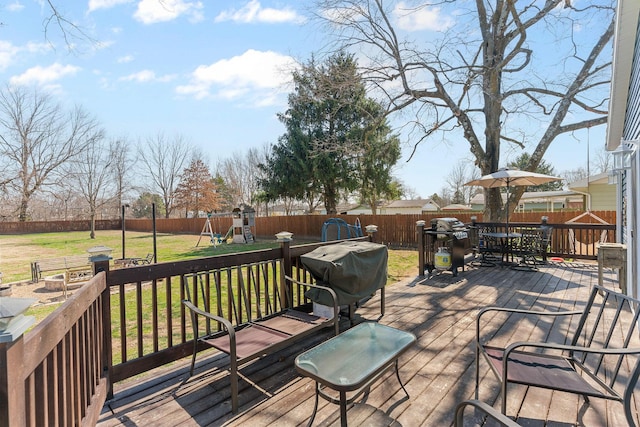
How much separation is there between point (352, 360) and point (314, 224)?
15570mm

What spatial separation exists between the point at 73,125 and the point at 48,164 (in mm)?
8277

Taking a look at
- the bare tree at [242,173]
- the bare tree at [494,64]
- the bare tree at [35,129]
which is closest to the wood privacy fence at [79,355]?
the bare tree at [494,64]

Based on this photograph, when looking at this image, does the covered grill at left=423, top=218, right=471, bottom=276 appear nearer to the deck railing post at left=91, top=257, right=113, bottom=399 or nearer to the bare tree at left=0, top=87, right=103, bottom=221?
the deck railing post at left=91, top=257, right=113, bottom=399

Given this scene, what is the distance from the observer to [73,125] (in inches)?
867

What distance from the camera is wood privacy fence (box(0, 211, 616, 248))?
12.7 metres

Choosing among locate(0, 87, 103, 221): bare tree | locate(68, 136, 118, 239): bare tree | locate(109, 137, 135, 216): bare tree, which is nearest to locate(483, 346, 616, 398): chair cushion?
locate(0, 87, 103, 221): bare tree

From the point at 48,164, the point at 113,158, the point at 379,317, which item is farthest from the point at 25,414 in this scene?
the point at 113,158

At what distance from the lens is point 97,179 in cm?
2597

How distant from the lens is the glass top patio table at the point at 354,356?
1.79 meters

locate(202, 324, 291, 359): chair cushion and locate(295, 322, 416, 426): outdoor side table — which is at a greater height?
locate(295, 322, 416, 426): outdoor side table

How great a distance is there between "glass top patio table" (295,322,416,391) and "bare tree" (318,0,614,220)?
8.91 m

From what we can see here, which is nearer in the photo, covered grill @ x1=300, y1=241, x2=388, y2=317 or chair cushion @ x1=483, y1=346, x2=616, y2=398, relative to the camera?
chair cushion @ x1=483, y1=346, x2=616, y2=398

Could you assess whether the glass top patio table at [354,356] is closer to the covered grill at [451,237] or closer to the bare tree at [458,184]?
the covered grill at [451,237]

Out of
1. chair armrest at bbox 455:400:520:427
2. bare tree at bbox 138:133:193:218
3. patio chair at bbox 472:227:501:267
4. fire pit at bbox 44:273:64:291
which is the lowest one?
fire pit at bbox 44:273:64:291
